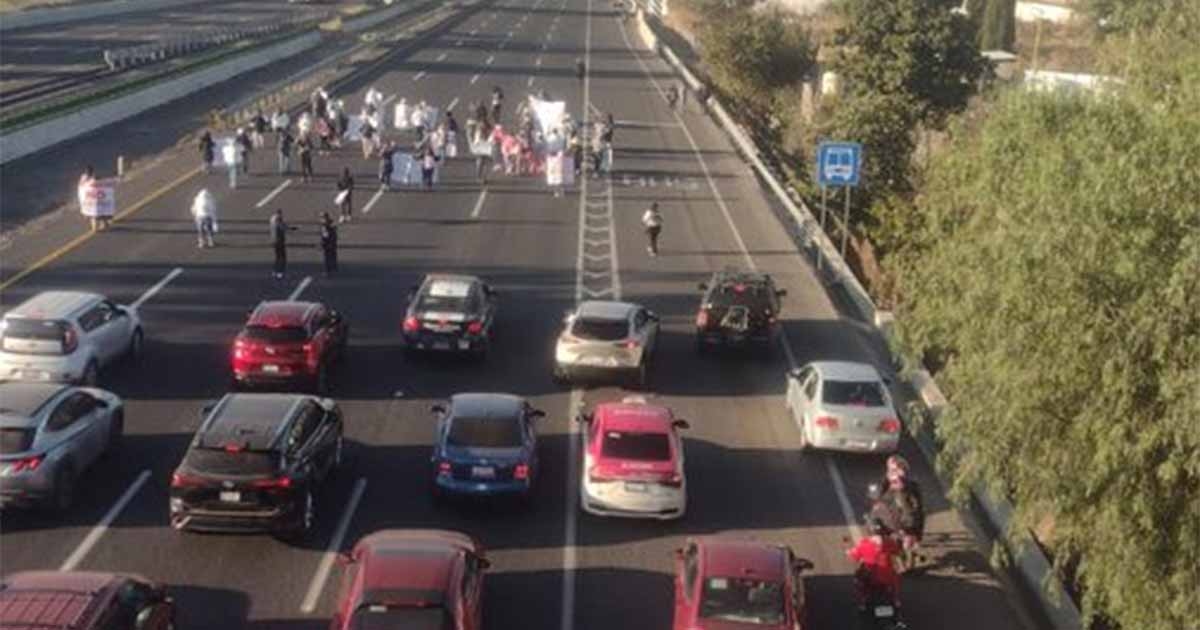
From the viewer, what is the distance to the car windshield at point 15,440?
21016mm

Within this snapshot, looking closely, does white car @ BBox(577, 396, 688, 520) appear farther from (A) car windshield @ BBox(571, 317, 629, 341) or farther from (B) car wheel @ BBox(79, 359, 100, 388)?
(B) car wheel @ BBox(79, 359, 100, 388)

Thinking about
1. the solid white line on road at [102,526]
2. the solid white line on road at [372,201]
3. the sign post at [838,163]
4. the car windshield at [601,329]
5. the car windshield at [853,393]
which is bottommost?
the solid white line on road at [102,526]

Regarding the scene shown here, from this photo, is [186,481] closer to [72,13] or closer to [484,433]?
[484,433]

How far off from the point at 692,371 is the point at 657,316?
3.44 m

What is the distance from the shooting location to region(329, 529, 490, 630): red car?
52.5ft

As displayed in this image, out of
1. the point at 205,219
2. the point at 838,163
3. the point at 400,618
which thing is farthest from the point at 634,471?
the point at 205,219

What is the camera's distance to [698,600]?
1733cm

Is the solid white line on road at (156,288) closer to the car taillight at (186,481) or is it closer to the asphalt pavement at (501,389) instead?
the asphalt pavement at (501,389)

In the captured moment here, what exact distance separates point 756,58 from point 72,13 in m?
52.9

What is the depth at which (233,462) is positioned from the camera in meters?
20.2

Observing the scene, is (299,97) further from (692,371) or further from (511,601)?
(511,601)

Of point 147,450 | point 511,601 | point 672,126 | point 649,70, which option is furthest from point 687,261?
point 649,70

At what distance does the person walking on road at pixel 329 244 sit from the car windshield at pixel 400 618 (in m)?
20.4

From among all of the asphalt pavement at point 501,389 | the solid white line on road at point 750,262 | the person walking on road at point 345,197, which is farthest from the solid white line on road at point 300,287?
the solid white line on road at point 750,262
